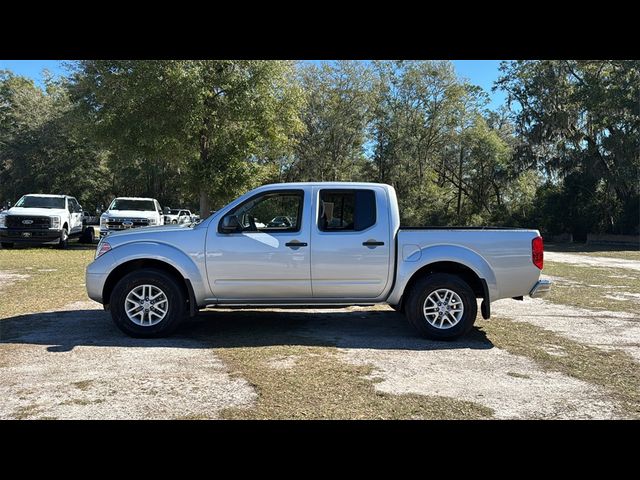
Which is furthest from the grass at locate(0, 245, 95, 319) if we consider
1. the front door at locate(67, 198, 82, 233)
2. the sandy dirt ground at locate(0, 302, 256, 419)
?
the front door at locate(67, 198, 82, 233)

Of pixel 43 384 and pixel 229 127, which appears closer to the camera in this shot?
pixel 43 384

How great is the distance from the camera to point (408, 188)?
41.6 metres

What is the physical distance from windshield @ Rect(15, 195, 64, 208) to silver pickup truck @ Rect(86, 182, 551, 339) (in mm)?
15039

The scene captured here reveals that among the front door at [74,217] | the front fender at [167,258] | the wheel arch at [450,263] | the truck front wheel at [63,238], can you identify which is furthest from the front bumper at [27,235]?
the wheel arch at [450,263]

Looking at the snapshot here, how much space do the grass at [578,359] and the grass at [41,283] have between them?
703 cm

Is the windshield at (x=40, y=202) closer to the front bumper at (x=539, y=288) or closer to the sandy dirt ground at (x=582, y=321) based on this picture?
the sandy dirt ground at (x=582, y=321)

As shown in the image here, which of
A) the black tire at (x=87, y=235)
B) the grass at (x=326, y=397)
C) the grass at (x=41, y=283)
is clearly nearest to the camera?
the grass at (x=326, y=397)

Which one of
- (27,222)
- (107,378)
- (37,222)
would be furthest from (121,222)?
(107,378)

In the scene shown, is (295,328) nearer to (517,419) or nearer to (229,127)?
(517,419)

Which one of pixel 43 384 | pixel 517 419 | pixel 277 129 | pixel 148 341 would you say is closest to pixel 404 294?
pixel 517 419

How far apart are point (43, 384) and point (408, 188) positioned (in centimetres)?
3836

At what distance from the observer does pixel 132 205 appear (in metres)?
20.8

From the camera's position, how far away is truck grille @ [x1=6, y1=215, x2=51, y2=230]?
18375 mm

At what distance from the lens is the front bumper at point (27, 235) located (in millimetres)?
18406
